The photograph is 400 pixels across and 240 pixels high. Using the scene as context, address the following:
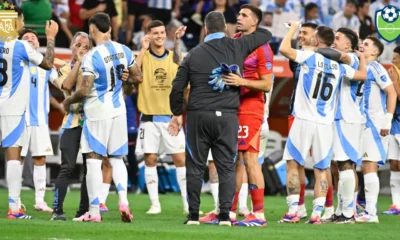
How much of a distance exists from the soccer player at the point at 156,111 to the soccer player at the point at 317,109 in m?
2.57

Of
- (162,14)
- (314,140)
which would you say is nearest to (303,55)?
(314,140)

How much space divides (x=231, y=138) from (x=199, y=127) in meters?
0.39

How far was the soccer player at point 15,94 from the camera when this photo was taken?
1286 centimetres

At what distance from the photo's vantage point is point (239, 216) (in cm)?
1452

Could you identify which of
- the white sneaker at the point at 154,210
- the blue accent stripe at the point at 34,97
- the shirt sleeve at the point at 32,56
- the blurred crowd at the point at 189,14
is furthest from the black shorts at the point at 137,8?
the shirt sleeve at the point at 32,56

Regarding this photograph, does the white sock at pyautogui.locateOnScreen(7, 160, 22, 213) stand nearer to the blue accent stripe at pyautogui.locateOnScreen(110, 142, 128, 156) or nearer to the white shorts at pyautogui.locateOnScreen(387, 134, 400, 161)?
the blue accent stripe at pyautogui.locateOnScreen(110, 142, 128, 156)

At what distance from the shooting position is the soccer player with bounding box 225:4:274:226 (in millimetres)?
12359

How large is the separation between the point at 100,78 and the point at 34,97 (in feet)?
12.2

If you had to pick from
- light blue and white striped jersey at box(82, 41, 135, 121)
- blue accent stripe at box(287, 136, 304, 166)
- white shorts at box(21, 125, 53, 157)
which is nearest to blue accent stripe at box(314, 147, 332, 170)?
blue accent stripe at box(287, 136, 304, 166)

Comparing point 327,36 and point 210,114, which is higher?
point 327,36

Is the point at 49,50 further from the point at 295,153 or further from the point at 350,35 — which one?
the point at 350,35

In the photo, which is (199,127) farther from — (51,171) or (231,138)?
(51,171)

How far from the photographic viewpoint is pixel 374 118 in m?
14.7

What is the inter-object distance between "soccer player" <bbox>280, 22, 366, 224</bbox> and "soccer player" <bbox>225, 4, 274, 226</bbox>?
60cm
